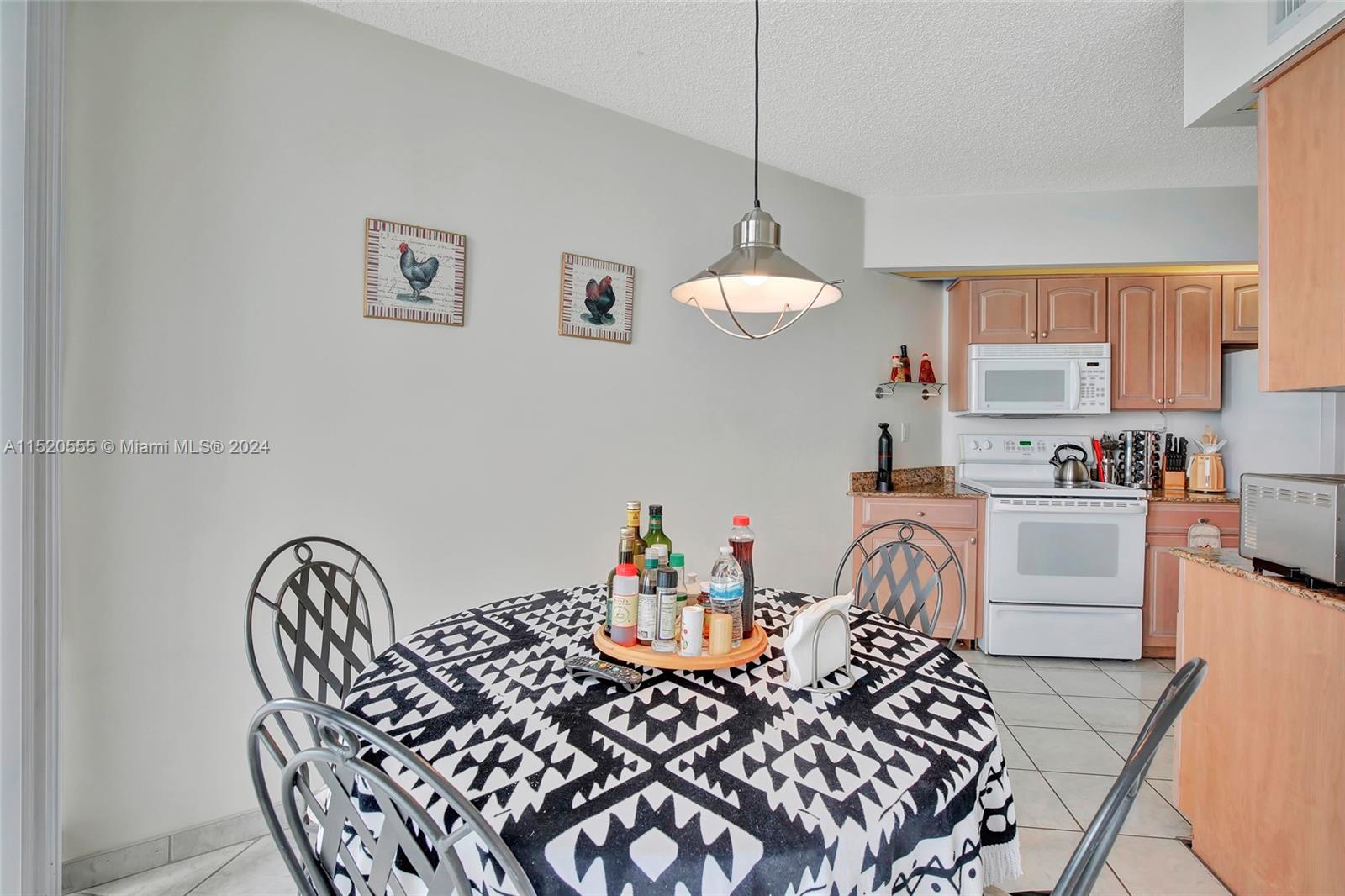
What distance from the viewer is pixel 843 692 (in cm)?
115

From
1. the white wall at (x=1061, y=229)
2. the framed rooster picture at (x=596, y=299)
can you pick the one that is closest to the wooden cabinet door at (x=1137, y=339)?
the white wall at (x=1061, y=229)

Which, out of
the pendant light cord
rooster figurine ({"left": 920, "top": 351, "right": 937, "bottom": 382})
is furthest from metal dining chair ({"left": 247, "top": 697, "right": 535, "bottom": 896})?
rooster figurine ({"left": 920, "top": 351, "right": 937, "bottom": 382})

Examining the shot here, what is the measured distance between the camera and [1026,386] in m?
3.47

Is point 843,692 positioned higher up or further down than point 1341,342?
further down

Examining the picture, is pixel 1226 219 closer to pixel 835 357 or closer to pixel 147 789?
pixel 835 357

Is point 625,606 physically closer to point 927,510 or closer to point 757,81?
point 757,81

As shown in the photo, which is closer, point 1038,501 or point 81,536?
point 81,536

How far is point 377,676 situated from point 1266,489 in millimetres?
2126

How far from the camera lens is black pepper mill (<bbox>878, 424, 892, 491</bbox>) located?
11.1 feet

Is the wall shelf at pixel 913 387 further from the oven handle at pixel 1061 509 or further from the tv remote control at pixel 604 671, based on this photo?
the tv remote control at pixel 604 671

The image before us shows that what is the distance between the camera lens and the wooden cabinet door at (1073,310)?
11.3 ft

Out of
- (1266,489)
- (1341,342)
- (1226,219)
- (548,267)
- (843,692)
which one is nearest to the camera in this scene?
(843,692)

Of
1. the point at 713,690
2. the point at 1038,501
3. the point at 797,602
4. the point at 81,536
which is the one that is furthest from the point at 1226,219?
the point at 81,536

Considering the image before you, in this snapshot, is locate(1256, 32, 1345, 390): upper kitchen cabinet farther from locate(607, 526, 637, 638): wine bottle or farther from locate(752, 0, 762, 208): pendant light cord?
locate(607, 526, 637, 638): wine bottle
